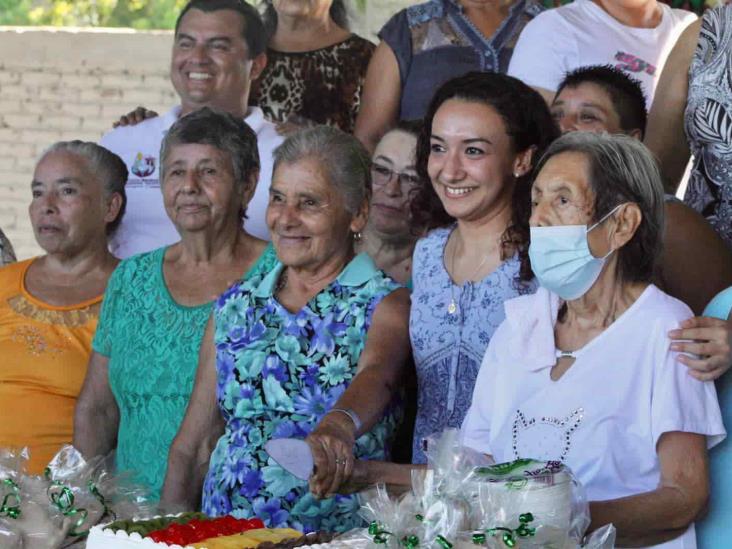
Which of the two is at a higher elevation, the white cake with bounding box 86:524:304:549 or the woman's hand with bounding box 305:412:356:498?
the woman's hand with bounding box 305:412:356:498

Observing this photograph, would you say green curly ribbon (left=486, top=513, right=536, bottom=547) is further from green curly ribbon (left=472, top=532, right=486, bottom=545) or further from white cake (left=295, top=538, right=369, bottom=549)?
white cake (left=295, top=538, right=369, bottom=549)

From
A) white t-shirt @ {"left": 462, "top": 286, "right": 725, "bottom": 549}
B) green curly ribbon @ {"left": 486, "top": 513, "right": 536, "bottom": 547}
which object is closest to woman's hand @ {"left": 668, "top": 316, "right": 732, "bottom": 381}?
white t-shirt @ {"left": 462, "top": 286, "right": 725, "bottom": 549}

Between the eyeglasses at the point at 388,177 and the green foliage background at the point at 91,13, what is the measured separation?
12.2 ft

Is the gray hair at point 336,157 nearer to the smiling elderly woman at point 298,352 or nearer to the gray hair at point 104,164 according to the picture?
the smiling elderly woman at point 298,352

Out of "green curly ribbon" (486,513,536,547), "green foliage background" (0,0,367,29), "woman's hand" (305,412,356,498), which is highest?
"green foliage background" (0,0,367,29)

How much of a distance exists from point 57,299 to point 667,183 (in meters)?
1.81

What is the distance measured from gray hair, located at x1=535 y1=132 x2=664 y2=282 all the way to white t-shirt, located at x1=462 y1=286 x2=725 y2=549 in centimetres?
6

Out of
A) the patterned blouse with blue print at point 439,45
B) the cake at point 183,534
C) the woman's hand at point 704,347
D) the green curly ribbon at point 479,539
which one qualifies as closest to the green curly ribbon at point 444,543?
the green curly ribbon at point 479,539

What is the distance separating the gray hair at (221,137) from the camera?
12.3ft

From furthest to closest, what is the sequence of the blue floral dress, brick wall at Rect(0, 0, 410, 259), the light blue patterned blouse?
brick wall at Rect(0, 0, 410, 259) → the light blue patterned blouse → the blue floral dress

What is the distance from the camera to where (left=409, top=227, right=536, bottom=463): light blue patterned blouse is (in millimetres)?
3141

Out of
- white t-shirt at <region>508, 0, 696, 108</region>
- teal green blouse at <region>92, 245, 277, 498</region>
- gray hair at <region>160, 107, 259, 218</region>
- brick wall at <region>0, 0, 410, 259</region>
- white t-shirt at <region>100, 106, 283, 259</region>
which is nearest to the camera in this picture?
teal green blouse at <region>92, 245, 277, 498</region>

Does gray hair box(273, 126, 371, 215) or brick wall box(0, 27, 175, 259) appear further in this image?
brick wall box(0, 27, 175, 259)

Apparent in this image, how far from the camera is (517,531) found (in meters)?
2.02
